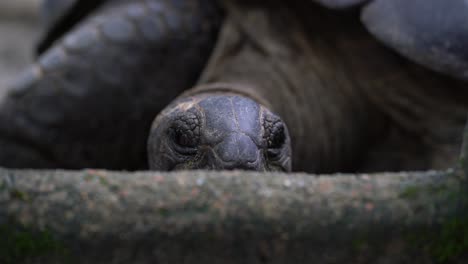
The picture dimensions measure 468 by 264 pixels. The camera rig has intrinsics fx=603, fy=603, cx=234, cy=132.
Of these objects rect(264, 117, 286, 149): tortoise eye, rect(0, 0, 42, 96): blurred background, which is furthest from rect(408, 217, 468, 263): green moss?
rect(0, 0, 42, 96): blurred background

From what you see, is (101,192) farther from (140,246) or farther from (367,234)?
(367,234)

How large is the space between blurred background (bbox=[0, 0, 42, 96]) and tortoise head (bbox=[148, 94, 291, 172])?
8.59 feet

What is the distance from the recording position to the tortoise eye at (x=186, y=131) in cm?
161

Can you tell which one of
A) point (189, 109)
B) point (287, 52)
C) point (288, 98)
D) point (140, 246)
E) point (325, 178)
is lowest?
point (140, 246)

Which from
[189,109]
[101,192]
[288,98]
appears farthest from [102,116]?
[101,192]

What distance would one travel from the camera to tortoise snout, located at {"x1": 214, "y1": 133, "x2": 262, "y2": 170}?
1462 mm

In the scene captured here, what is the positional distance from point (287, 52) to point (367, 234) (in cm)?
153

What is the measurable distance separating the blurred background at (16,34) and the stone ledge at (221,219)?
323cm

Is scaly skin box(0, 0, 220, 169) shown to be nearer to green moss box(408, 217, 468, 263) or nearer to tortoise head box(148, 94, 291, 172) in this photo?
tortoise head box(148, 94, 291, 172)

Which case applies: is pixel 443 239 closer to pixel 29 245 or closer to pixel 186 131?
pixel 29 245

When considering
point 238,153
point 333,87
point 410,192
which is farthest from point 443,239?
point 333,87

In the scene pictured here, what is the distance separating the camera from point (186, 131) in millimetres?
1620

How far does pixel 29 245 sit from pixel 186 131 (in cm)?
71

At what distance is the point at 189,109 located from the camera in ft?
5.49
